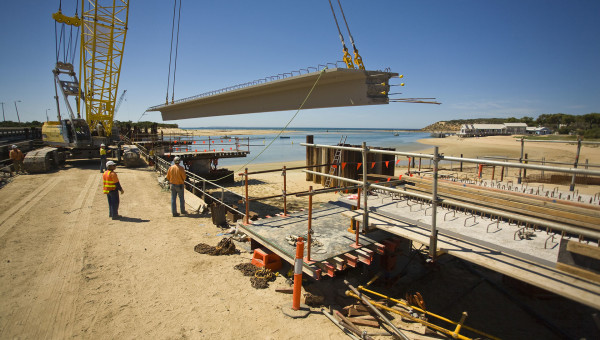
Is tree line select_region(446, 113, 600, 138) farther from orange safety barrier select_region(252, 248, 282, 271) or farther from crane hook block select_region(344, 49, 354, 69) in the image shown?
orange safety barrier select_region(252, 248, 282, 271)

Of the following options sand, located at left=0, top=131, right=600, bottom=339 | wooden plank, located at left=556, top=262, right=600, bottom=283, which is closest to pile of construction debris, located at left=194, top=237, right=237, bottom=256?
sand, located at left=0, top=131, right=600, bottom=339

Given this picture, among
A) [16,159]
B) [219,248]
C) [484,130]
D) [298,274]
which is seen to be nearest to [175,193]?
[219,248]

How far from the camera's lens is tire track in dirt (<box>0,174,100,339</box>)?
12.9ft

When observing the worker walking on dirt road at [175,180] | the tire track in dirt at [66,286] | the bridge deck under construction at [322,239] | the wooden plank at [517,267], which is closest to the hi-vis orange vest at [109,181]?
the tire track in dirt at [66,286]

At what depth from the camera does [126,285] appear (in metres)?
5.00

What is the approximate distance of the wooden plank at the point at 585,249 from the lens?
2.87m

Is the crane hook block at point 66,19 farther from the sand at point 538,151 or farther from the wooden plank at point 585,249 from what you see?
the sand at point 538,151

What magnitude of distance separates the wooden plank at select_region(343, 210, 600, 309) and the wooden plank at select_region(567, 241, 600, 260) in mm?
320

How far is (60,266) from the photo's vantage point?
5.58 meters

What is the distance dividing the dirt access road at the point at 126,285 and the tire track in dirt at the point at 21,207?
0.06 metres

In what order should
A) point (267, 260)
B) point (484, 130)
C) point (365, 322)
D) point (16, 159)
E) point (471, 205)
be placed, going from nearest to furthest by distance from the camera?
point (471, 205)
point (365, 322)
point (267, 260)
point (16, 159)
point (484, 130)

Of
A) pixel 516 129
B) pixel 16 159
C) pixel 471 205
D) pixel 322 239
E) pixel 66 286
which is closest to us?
pixel 471 205

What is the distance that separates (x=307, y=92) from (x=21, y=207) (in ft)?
35.6

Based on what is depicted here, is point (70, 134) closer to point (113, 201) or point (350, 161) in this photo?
point (113, 201)
